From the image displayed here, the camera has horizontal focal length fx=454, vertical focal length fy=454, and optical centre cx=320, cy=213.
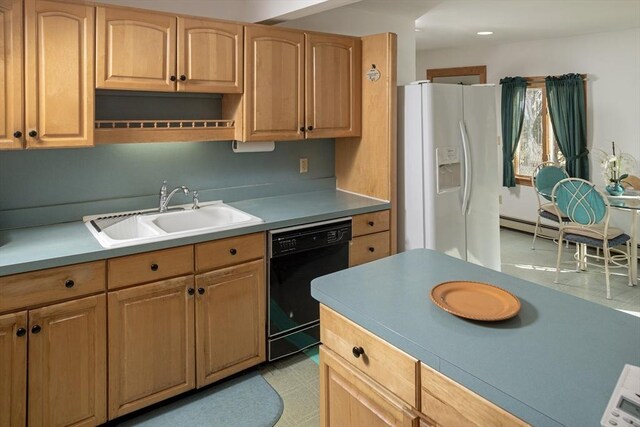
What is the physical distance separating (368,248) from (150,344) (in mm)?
1454

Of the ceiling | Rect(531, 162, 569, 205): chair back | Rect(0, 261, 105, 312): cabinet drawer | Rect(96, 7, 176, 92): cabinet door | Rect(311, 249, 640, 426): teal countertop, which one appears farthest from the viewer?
Rect(531, 162, 569, 205): chair back

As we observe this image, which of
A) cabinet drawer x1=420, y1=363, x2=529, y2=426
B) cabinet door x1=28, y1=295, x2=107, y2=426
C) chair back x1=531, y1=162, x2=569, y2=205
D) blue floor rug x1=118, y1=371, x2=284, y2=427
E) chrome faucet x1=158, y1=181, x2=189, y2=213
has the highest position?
chair back x1=531, y1=162, x2=569, y2=205

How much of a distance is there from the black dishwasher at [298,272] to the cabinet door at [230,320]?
3.2 inches

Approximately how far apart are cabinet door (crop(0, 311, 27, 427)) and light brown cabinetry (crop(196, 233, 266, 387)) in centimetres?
76

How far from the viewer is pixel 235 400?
2.40 meters

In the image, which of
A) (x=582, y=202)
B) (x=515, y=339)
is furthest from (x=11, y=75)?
(x=582, y=202)

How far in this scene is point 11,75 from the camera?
2.00m

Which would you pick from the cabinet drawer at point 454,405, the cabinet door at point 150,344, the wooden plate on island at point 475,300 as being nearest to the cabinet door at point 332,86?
the cabinet door at point 150,344

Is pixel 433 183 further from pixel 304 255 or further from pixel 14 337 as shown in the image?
pixel 14 337

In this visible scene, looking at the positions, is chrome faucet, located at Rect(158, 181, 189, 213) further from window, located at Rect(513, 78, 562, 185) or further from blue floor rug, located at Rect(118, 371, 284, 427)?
window, located at Rect(513, 78, 562, 185)

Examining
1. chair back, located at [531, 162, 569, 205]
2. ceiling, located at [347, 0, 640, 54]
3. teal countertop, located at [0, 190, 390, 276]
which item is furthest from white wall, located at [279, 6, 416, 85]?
chair back, located at [531, 162, 569, 205]

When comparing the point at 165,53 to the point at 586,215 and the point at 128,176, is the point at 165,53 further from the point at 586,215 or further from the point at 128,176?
the point at 586,215

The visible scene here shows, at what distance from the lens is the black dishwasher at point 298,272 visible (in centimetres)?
259

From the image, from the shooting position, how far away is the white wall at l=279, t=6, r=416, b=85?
328 cm
